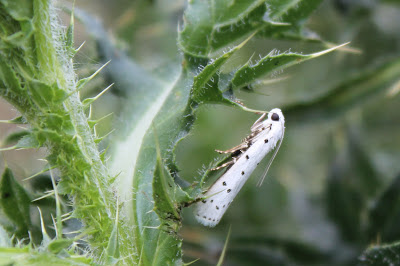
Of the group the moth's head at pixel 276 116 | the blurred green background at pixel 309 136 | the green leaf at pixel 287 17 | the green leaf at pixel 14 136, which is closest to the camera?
the green leaf at pixel 287 17

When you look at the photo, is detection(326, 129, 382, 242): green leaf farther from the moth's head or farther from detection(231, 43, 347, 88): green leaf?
detection(231, 43, 347, 88): green leaf

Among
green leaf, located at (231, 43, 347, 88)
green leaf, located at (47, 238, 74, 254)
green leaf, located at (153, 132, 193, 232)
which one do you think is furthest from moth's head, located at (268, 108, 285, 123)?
green leaf, located at (47, 238, 74, 254)

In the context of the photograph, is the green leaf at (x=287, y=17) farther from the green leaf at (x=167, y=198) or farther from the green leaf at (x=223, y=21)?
the green leaf at (x=167, y=198)

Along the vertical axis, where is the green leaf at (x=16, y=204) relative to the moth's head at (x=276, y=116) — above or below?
above

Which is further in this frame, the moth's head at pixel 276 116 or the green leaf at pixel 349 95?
the green leaf at pixel 349 95

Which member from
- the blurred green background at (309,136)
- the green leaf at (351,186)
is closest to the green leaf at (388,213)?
the blurred green background at (309,136)

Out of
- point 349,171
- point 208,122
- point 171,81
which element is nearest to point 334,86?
point 349,171

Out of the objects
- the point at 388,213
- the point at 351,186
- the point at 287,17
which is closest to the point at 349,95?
the point at 351,186
